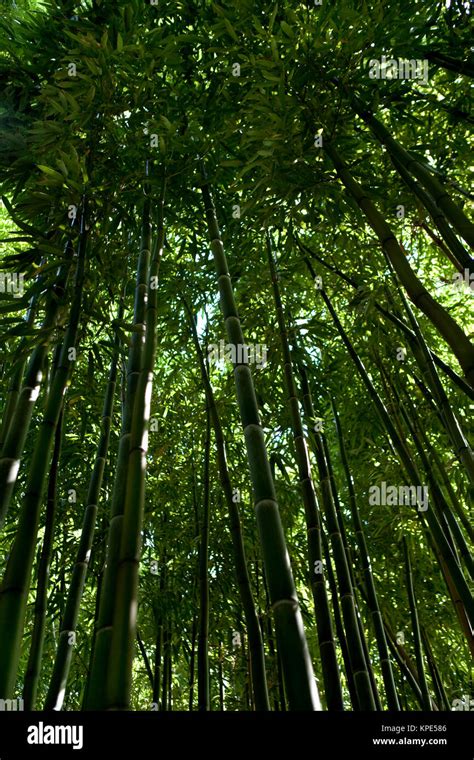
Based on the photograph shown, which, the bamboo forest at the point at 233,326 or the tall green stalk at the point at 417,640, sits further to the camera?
the tall green stalk at the point at 417,640

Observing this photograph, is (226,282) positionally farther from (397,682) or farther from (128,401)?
(397,682)

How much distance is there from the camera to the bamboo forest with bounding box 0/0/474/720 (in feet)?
5.88

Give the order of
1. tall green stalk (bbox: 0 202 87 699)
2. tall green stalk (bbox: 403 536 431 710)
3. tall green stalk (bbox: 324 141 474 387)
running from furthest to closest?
tall green stalk (bbox: 403 536 431 710) < tall green stalk (bbox: 324 141 474 387) < tall green stalk (bbox: 0 202 87 699)

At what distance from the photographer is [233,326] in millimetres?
1978

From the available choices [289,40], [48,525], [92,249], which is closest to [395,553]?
[48,525]

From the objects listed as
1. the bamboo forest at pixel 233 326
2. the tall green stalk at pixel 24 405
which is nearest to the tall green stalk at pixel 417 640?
the bamboo forest at pixel 233 326

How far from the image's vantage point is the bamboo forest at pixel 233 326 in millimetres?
1793

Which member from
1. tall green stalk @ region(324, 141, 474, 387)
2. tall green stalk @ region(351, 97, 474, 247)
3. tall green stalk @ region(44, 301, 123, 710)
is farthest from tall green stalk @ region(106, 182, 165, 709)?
tall green stalk @ region(351, 97, 474, 247)

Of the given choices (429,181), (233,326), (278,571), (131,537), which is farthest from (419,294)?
(131,537)

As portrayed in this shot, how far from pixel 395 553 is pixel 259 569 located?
962mm

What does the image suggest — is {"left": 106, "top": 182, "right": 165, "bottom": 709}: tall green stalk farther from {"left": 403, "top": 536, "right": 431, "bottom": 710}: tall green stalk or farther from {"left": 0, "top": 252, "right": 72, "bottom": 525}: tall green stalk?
{"left": 403, "top": 536, "right": 431, "bottom": 710}: tall green stalk

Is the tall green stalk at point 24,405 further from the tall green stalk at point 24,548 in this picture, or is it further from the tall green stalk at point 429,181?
the tall green stalk at point 429,181

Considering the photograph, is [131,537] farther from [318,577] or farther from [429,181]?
[429,181]

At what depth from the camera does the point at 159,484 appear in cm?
414
